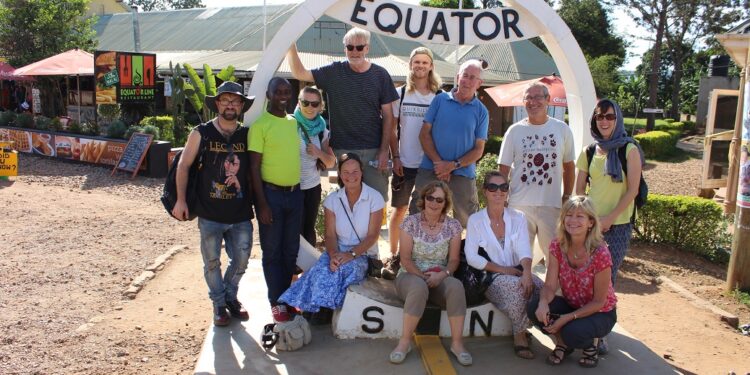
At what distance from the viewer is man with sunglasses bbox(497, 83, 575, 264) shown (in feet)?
14.5

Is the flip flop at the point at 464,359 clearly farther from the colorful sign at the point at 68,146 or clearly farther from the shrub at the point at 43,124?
the shrub at the point at 43,124

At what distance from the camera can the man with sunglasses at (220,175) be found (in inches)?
164

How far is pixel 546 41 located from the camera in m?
5.10

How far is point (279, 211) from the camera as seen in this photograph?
431 centimetres

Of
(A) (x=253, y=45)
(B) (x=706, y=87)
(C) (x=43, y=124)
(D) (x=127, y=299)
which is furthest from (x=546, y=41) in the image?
(B) (x=706, y=87)

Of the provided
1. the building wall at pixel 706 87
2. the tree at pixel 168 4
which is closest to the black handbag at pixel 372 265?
the building wall at pixel 706 87

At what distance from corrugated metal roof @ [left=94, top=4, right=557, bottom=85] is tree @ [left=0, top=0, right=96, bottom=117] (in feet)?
7.06

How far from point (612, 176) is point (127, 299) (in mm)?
4160

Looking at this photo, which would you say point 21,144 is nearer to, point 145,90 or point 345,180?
point 145,90

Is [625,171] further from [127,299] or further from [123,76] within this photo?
[123,76]

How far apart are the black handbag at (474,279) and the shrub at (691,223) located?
14.4 ft

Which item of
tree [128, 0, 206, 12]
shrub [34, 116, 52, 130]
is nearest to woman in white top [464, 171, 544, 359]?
shrub [34, 116, 52, 130]

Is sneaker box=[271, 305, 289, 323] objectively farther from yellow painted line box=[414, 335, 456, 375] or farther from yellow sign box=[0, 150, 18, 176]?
yellow sign box=[0, 150, 18, 176]

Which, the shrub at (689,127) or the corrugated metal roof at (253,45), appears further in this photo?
the shrub at (689,127)
